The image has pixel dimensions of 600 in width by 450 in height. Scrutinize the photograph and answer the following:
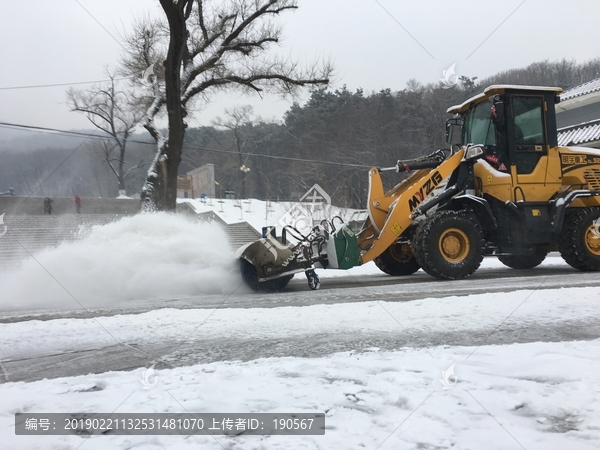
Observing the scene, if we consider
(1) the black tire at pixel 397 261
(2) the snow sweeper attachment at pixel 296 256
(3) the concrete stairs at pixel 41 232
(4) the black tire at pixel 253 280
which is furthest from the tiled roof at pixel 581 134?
(4) the black tire at pixel 253 280

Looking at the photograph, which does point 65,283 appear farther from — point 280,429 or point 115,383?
point 280,429

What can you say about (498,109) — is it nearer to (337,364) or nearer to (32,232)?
(337,364)

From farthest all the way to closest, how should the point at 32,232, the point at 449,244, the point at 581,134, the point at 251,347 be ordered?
the point at 32,232
the point at 581,134
the point at 449,244
the point at 251,347

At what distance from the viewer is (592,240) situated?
8797 mm

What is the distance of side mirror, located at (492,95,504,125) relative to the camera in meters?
8.21

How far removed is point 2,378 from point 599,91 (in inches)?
951

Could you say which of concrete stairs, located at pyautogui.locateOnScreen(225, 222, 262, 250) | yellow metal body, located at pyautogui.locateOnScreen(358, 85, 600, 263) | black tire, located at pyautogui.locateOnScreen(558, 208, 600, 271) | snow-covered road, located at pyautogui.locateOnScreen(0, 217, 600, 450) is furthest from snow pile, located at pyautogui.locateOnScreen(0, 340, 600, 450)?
concrete stairs, located at pyautogui.locateOnScreen(225, 222, 262, 250)

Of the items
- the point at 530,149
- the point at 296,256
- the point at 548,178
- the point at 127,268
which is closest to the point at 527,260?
the point at 548,178

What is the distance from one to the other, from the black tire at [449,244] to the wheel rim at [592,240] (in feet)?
7.71

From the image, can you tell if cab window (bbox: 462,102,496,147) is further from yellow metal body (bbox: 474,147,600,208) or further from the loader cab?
yellow metal body (bbox: 474,147,600,208)

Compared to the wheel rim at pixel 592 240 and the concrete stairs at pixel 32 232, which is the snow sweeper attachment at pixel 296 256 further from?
the concrete stairs at pixel 32 232

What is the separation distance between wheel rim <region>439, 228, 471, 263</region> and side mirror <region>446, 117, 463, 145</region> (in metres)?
2.42

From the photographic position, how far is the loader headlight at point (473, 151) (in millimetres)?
8406

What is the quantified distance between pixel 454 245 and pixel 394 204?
4.67 feet
